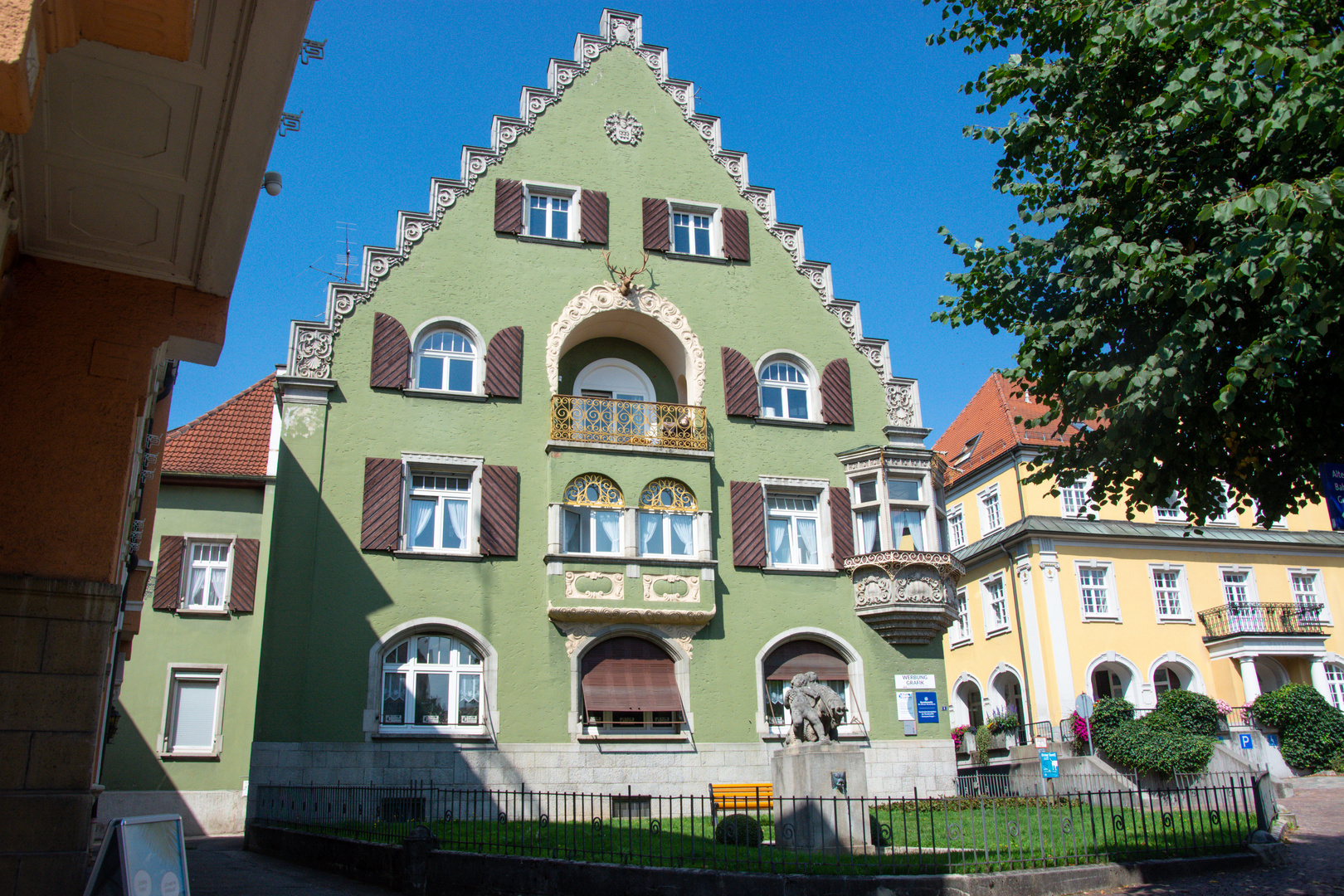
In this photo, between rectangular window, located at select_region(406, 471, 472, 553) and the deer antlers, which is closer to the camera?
rectangular window, located at select_region(406, 471, 472, 553)

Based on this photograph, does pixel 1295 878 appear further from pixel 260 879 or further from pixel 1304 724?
pixel 1304 724

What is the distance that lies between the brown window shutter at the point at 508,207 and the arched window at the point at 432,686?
979 centimetres

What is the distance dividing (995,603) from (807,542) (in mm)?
16672

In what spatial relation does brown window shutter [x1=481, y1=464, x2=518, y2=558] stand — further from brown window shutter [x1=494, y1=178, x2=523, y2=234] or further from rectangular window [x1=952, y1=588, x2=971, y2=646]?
rectangular window [x1=952, y1=588, x2=971, y2=646]

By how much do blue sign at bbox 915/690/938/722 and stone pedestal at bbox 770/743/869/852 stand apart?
9327 mm

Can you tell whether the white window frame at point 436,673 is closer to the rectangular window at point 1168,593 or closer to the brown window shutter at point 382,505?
the brown window shutter at point 382,505

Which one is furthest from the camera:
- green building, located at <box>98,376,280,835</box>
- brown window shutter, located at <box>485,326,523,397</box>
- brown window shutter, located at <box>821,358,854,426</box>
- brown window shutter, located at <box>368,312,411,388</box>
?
brown window shutter, located at <box>821,358,854,426</box>

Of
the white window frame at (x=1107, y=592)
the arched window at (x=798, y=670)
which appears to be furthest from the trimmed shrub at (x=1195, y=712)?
the arched window at (x=798, y=670)

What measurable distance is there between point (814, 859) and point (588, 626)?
1065 cm

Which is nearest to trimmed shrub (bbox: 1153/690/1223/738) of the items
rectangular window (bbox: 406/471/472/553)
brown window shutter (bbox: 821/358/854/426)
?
brown window shutter (bbox: 821/358/854/426)

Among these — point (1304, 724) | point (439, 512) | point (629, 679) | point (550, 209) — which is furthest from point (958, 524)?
point (439, 512)

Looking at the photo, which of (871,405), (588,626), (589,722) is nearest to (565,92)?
(871,405)

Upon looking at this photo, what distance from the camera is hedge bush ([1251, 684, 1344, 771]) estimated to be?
1254 inches

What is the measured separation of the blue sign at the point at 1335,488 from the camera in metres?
10.8
